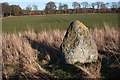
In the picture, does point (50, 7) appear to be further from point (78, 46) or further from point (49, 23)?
point (78, 46)

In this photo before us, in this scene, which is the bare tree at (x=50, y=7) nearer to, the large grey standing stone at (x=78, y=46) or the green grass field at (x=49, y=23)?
the green grass field at (x=49, y=23)

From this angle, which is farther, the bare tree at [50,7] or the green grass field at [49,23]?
the bare tree at [50,7]

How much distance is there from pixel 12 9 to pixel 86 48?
92.0 metres

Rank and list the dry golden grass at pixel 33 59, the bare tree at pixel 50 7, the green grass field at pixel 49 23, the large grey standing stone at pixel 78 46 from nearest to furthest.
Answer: the dry golden grass at pixel 33 59 → the large grey standing stone at pixel 78 46 → the green grass field at pixel 49 23 → the bare tree at pixel 50 7

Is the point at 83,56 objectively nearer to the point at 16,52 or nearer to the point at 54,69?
the point at 54,69

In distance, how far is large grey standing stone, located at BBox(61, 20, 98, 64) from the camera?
4.06 meters

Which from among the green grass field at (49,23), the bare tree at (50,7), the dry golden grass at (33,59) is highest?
the bare tree at (50,7)

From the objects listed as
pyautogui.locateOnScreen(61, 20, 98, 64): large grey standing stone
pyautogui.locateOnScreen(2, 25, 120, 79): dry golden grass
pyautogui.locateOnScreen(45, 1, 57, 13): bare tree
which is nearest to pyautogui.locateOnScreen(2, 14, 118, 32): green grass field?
pyautogui.locateOnScreen(2, 25, 120, 79): dry golden grass

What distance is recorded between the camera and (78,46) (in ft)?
13.3

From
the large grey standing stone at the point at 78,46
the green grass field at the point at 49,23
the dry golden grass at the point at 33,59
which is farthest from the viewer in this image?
the green grass field at the point at 49,23

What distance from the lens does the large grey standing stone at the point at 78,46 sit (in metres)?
4.06

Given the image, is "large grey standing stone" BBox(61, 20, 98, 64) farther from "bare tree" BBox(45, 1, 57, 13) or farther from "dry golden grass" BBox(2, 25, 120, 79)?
"bare tree" BBox(45, 1, 57, 13)

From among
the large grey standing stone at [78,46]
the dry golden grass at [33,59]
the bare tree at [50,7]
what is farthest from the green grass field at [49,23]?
the bare tree at [50,7]

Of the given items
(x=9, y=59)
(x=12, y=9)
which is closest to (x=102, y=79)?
(x=9, y=59)
